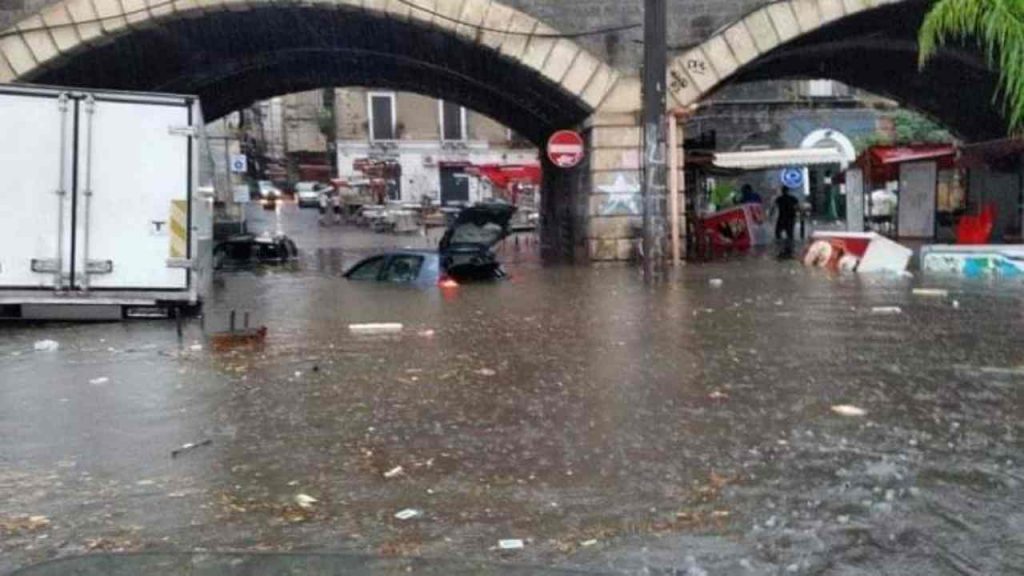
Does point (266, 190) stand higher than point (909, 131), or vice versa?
point (909, 131)

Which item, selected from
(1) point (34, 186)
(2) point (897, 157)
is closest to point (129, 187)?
(1) point (34, 186)

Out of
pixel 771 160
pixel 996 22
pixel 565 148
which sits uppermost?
pixel 771 160

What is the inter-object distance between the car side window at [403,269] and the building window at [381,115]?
42903mm

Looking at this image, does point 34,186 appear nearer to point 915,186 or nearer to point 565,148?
point 565,148

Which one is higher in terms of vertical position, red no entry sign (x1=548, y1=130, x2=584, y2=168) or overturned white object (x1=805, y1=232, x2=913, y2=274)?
red no entry sign (x1=548, y1=130, x2=584, y2=168)

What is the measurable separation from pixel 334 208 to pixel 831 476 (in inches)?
2124

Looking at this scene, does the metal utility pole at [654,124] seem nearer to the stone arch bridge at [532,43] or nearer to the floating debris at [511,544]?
the stone arch bridge at [532,43]

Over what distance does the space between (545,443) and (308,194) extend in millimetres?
61764

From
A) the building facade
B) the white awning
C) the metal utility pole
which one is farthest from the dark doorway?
the metal utility pole

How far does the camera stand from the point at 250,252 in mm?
28922

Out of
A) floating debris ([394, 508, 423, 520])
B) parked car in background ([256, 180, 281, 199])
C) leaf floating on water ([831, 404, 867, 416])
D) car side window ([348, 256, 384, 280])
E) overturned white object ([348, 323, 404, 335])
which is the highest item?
parked car in background ([256, 180, 281, 199])

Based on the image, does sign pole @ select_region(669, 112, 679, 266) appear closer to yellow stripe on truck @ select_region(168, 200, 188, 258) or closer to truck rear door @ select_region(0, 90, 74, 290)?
yellow stripe on truck @ select_region(168, 200, 188, 258)

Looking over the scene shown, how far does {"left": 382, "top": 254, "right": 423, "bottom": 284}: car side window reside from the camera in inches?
792

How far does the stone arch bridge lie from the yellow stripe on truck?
8.61 m
